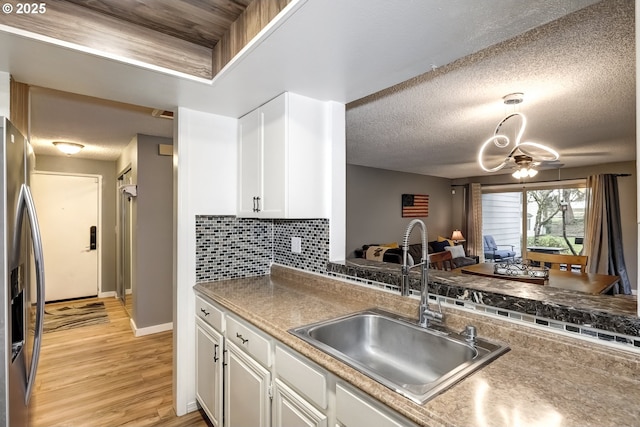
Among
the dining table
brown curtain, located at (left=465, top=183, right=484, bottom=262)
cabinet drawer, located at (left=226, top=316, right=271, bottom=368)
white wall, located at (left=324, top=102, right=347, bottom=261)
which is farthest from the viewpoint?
brown curtain, located at (left=465, top=183, right=484, bottom=262)

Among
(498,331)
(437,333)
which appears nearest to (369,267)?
(437,333)

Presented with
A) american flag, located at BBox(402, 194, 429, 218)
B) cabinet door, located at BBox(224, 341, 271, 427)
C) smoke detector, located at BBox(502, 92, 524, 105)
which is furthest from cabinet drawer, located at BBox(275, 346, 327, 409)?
american flag, located at BBox(402, 194, 429, 218)

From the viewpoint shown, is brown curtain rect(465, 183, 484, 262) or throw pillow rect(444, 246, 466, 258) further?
brown curtain rect(465, 183, 484, 262)

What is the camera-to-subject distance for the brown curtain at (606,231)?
5.48 metres

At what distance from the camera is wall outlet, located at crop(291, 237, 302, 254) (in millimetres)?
2321

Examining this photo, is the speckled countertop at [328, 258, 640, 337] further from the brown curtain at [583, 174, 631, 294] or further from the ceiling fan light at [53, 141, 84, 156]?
the brown curtain at [583, 174, 631, 294]

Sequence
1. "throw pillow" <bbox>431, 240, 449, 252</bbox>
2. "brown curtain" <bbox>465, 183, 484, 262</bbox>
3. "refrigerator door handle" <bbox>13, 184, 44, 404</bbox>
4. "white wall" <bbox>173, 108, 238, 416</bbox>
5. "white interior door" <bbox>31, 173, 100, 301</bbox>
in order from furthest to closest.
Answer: "brown curtain" <bbox>465, 183, 484, 262</bbox> < "throw pillow" <bbox>431, 240, 449, 252</bbox> < "white interior door" <bbox>31, 173, 100, 301</bbox> < "white wall" <bbox>173, 108, 238, 416</bbox> < "refrigerator door handle" <bbox>13, 184, 44, 404</bbox>

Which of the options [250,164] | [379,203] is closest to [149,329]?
[250,164]

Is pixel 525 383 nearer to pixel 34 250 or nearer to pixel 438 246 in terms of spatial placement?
pixel 34 250

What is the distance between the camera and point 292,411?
126 cm

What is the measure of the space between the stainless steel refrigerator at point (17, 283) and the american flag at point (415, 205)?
6.46 metres

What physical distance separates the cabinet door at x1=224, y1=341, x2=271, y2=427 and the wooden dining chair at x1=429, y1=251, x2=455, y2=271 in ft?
5.66

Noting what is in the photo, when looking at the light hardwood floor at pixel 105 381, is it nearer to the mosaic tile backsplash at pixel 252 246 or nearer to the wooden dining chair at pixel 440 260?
the mosaic tile backsplash at pixel 252 246

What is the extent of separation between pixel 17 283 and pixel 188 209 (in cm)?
108
